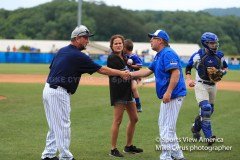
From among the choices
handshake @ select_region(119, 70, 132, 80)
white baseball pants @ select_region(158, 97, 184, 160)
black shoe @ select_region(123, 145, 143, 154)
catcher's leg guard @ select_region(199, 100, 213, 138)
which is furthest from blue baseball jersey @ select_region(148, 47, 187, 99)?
catcher's leg guard @ select_region(199, 100, 213, 138)

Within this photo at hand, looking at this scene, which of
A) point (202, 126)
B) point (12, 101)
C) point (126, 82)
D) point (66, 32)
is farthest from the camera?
point (66, 32)

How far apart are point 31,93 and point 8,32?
8838 centimetres

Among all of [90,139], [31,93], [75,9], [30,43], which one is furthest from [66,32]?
[90,139]

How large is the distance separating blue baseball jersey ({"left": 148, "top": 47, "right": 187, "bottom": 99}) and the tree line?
A: 92671 mm

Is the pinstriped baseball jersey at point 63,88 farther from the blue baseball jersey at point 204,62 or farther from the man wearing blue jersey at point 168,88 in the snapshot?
the blue baseball jersey at point 204,62

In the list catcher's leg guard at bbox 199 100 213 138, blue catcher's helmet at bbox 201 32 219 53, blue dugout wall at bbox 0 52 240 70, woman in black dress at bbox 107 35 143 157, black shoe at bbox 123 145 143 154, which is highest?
blue catcher's helmet at bbox 201 32 219 53

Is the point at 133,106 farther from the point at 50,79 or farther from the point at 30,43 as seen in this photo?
the point at 30,43

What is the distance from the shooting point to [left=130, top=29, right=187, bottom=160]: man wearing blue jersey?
7.56 metres

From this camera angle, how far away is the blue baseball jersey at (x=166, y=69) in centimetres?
760

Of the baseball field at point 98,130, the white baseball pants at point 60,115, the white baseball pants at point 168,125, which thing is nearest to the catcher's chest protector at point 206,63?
the baseball field at point 98,130

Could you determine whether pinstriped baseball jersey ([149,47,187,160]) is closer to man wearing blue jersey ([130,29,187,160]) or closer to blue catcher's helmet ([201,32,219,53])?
man wearing blue jersey ([130,29,187,160])

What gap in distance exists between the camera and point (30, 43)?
76.2 metres

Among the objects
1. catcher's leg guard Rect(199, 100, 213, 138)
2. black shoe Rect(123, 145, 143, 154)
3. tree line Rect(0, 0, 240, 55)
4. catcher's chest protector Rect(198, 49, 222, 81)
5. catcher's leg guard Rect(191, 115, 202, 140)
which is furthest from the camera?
tree line Rect(0, 0, 240, 55)

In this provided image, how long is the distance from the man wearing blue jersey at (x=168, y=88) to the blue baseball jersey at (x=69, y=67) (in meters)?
1.05
